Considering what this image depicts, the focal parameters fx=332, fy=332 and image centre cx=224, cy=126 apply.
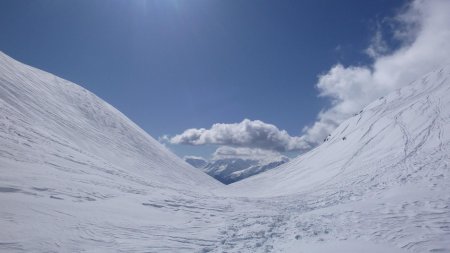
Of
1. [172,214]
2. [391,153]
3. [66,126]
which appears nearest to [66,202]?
[172,214]

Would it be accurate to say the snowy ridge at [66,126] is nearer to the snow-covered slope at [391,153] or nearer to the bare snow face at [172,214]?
the bare snow face at [172,214]

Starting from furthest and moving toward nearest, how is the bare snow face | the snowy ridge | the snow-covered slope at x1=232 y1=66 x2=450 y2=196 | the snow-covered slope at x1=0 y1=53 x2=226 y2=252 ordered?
the snowy ridge, the snow-covered slope at x1=232 y1=66 x2=450 y2=196, the snow-covered slope at x1=0 y1=53 x2=226 y2=252, the bare snow face

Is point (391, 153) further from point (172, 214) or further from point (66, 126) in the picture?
point (66, 126)

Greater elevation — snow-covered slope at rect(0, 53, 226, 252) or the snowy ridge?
the snowy ridge

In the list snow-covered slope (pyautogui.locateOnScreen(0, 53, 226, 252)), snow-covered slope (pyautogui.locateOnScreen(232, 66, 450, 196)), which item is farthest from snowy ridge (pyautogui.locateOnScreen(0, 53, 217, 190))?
snow-covered slope (pyautogui.locateOnScreen(232, 66, 450, 196))

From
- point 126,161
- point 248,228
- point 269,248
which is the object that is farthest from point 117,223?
point 126,161

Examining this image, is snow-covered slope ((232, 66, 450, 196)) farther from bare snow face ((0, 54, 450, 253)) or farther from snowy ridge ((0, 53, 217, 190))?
snowy ridge ((0, 53, 217, 190))

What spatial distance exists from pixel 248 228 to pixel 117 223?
6.50 m

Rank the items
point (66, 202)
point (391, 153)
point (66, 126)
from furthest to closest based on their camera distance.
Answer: point (66, 126)
point (391, 153)
point (66, 202)

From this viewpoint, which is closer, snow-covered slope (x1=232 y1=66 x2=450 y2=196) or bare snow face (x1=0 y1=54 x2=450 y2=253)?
bare snow face (x1=0 y1=54 x2=450 y2=253)

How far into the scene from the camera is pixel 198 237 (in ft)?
50.5

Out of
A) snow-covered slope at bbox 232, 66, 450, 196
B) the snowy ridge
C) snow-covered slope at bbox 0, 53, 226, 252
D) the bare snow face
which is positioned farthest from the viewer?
the snowy ridge

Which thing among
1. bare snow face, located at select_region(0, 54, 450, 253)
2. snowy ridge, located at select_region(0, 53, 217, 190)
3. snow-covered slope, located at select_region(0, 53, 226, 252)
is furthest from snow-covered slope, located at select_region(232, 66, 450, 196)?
snowy ridge, located at select_region(0, 53, 217, 190)

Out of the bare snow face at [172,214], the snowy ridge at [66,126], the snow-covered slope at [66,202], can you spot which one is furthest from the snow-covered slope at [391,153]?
the snowy ridge at [66,126]
